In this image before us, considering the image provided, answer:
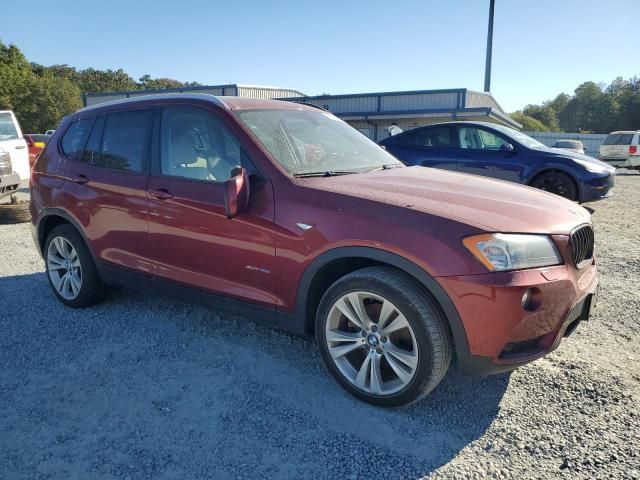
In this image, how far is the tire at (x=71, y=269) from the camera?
14.0 feet

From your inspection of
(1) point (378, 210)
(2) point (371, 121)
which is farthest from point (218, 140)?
(2) point (371, 121)

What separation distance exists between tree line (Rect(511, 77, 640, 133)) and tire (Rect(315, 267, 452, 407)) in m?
59.1

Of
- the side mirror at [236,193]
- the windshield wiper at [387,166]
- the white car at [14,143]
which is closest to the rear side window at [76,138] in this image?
the side mirror at [236,193]

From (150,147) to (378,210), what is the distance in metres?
2.01

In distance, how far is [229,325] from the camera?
3994 millimetres

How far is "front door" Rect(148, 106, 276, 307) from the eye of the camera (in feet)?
10.2

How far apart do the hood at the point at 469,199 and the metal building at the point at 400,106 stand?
22.1 metres

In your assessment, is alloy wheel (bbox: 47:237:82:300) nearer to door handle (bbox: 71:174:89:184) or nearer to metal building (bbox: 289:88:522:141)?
door handle (bbox: 71:174:89:184)

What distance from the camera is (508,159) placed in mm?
8359

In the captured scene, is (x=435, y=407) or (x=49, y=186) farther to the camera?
(x=49, y=186)

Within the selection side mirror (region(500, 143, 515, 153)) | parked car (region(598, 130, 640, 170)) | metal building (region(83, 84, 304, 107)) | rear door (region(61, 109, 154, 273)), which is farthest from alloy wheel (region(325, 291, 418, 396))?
metal building (region(83, 84, 304, 107))

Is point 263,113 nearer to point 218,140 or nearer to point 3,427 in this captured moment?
point 218,140

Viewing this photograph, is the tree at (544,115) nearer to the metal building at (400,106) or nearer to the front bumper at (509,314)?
the metal building at (400,106)

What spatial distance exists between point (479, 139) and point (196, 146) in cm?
649
